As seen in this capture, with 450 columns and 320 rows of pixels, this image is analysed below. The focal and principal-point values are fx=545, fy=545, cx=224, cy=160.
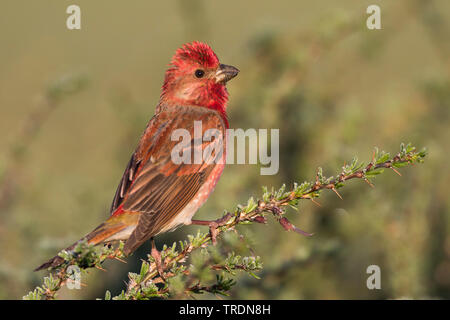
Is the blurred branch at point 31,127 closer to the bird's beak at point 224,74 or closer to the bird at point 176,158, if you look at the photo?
the bird at point 176,158

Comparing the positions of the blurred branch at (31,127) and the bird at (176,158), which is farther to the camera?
the blurred branch at (31,127)

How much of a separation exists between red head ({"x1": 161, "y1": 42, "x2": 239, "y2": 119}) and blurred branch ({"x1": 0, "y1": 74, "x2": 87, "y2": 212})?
76cm

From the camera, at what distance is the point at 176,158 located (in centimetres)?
405

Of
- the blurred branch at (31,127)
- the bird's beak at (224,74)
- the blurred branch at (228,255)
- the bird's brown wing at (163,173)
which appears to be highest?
the bird's beak at (224,74)

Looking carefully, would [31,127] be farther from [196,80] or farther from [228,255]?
[228,255]

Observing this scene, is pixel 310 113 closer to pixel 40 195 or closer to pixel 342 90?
pixel 342 90

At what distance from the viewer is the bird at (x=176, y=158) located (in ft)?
12.0

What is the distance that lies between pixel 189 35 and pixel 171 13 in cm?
594

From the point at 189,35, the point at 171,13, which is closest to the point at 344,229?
the point at 189,35

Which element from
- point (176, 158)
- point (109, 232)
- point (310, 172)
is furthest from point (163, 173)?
point (310, 172)

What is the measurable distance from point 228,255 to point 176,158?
1.52 m

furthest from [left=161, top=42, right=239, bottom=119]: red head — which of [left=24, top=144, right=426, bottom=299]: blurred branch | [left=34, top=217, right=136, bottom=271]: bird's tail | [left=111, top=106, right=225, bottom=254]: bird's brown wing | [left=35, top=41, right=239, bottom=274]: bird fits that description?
Result: [left=24, top=144, right=426, bottom=299]: blurred branch

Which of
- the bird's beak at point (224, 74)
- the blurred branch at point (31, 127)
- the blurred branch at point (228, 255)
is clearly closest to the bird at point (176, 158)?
the bird's beak at point (224, 74)

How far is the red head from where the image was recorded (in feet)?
15.0
